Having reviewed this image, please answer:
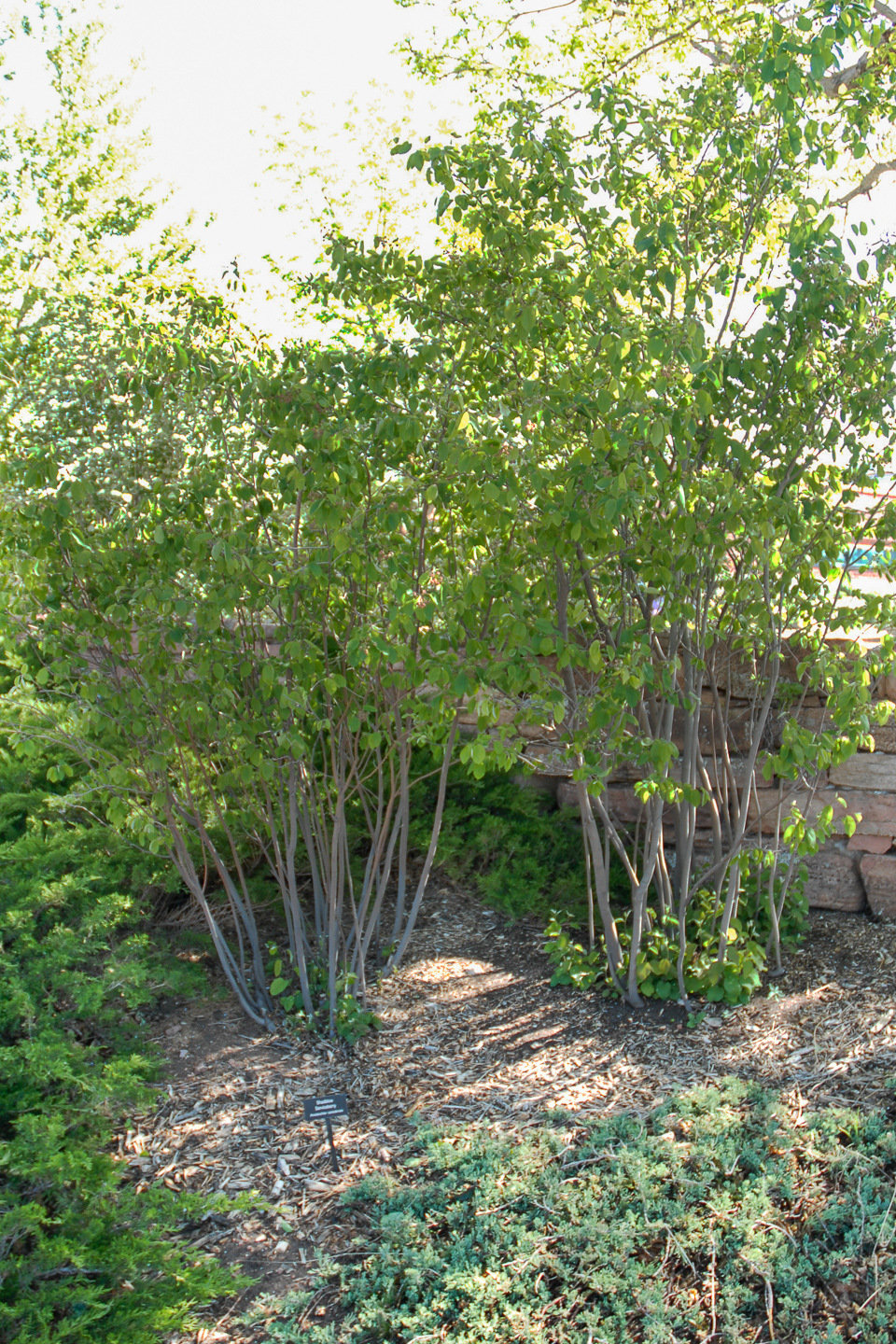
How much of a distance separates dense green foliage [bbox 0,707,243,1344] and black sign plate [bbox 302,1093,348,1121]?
0.37 metres

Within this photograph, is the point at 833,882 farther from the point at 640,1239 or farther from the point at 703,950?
the point at 640,1239

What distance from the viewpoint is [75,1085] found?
3.06m

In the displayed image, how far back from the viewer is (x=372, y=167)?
10.7 meters

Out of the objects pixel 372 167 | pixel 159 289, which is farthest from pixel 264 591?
pixel 372 167

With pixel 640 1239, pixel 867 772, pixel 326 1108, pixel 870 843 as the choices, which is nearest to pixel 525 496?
pixel 326 1108

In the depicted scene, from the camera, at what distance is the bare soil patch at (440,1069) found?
285 centimetres

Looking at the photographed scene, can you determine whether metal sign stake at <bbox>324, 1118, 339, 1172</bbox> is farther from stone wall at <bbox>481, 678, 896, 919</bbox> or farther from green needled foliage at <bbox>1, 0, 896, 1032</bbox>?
stone wall at <bbox>481, 678, 896, 919</bbox>

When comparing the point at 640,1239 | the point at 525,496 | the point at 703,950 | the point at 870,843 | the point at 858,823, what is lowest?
the point at 640,1239

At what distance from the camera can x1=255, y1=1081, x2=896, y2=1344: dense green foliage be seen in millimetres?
2250

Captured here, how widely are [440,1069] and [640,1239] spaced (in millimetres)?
1101

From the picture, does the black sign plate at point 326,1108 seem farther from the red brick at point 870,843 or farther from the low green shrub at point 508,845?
the red brick at point 870,843

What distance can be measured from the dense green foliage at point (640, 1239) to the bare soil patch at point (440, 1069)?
0.23 meters

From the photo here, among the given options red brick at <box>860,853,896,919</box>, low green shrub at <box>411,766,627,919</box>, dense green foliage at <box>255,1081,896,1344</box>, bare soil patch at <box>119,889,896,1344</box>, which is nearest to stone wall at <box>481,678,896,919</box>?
red brick at <box>860,853,896,919</box>

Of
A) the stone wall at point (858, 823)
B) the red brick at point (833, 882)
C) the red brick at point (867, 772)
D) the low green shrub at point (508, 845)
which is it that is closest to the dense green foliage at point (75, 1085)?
the low green shrub at point (508, 845)
